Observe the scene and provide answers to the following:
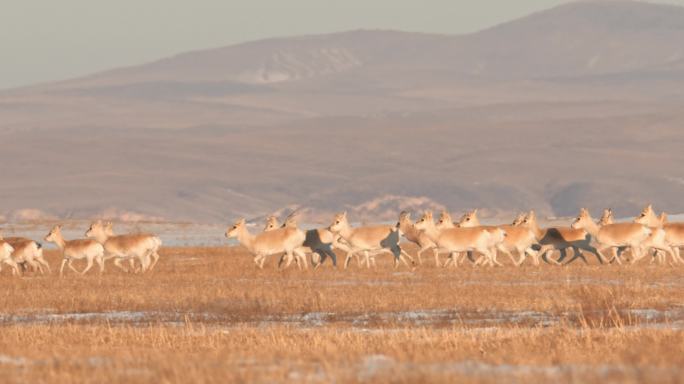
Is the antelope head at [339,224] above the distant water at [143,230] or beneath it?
above

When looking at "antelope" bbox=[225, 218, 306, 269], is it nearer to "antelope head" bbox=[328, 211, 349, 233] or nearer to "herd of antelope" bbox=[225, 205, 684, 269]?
"herd of antelope" bbox=[225, 205, 684, 269]

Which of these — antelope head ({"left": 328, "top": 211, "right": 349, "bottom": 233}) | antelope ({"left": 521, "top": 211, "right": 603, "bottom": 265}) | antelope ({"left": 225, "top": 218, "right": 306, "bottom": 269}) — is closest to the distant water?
antelope head ({"left": 328, "top": 211, "right": 349, "bottom": 233})

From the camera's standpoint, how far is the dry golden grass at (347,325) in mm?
16109

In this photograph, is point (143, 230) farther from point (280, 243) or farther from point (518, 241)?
point (518, 241)

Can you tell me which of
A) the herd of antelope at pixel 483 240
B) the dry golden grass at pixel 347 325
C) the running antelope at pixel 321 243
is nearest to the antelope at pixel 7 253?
the dry golden grass at pixel 347 325

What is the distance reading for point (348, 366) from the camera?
16406 mm

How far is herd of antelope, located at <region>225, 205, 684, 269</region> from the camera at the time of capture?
3781cm

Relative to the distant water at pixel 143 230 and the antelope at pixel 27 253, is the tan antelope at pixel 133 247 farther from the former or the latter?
the distant water at pixel 143 230

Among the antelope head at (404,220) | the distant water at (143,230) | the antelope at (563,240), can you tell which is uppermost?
the antelope head at (404,220)

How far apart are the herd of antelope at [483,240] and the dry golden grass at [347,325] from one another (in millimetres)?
981

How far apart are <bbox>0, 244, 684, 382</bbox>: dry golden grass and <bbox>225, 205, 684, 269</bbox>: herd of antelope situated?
98 centimetres

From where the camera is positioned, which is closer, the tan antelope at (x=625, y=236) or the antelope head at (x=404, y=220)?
the tan antelope at (x=625, y=236)

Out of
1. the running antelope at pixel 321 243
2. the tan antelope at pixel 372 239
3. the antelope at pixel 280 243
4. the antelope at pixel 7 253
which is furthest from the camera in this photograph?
the running antelope at pixel 321 243

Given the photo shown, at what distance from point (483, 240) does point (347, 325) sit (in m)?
14.6
